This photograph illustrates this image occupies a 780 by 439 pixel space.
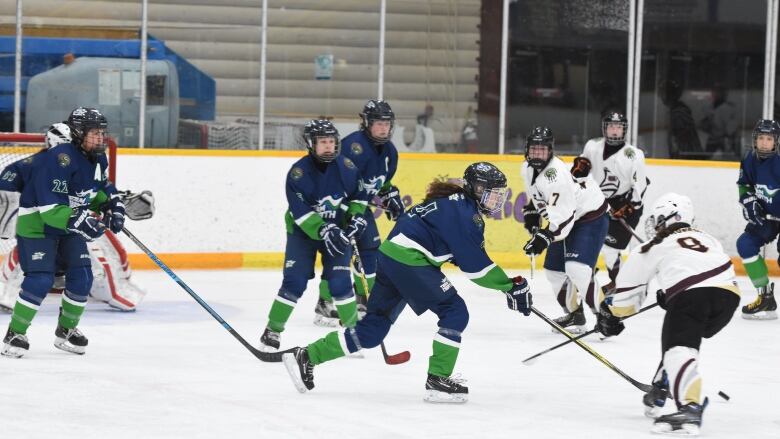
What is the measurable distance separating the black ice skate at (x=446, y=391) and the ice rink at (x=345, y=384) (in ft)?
0.16

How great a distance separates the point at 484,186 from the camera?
4.66 meters

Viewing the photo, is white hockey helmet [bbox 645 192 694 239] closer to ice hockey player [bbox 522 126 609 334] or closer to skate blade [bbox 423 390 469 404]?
skate blade [bbox 423 390 469 404]

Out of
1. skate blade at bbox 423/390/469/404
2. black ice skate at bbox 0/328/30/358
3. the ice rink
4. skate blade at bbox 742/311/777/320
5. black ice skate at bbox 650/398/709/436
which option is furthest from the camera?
skate blade at bbox 742/311/777/320

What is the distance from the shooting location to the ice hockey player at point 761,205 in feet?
24.4

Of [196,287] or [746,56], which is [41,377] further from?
[746,56]

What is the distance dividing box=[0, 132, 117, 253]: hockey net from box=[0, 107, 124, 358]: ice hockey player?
118cm

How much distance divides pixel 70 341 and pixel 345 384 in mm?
1333

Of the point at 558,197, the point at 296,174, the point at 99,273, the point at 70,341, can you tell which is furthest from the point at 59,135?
the point at 558,197

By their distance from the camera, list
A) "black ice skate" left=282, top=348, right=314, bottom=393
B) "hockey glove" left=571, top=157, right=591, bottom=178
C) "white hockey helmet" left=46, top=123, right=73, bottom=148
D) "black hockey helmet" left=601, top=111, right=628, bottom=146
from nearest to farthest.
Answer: "black ice skate" left=282, top=348, right=314, bottom=393, "white hockey helmet" left=46, top=123, right=73, bottom=148, "hockey glove" left=571, top=157, right=591, bottom=178, "black hockey helmet" left=601, top=111, right=628, bottom=146

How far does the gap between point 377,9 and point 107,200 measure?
4.14m

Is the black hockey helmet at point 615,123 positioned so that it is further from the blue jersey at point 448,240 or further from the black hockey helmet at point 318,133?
the blue jersey at point 448,240

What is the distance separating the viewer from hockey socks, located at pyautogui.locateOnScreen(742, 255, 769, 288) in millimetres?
7516

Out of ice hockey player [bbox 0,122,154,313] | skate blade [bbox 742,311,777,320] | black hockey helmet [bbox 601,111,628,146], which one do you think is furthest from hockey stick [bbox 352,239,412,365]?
skate blade [bbox 742,311,777,320]

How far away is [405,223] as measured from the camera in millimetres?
4719
